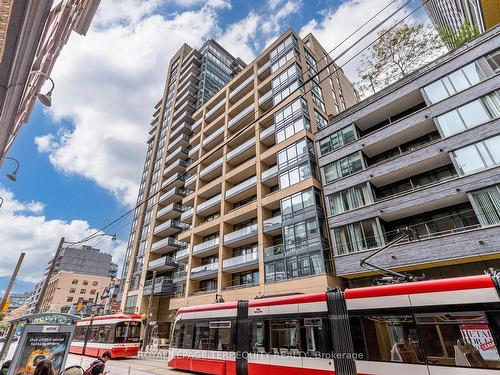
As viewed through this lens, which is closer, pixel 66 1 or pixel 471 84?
pixel 66 1

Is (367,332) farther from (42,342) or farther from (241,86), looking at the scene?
(241,86)

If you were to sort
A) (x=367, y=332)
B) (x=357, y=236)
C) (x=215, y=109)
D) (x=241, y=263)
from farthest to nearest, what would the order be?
(x=215, y=109), (x=241, y=263), (x=357, y=236), (x=367, y=332)

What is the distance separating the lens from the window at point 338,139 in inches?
920

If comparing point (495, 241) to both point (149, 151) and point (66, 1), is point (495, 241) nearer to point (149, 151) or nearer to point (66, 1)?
point (66, 1)

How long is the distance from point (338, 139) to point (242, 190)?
12.0 meters

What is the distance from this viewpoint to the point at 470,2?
81.0ft

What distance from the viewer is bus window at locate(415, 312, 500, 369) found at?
6586 millimetres

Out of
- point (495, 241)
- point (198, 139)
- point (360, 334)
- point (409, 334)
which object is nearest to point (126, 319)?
point (360, 334)

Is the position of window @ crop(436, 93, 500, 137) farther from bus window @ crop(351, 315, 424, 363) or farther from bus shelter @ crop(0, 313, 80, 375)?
bus shelter @ crop(0, 313, 80, 375)

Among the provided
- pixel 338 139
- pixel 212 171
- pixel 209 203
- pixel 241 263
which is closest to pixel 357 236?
pixel 338 139

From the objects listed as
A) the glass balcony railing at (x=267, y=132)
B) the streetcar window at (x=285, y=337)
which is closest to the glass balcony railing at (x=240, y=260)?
the glass balcony railing at (x=267, y=132)

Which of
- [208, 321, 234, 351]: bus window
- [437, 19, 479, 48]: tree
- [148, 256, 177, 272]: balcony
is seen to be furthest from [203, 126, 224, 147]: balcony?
[208, 321, 234, 351]: bus window

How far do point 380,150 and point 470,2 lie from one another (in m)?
16.8

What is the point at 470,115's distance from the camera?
664 inches
